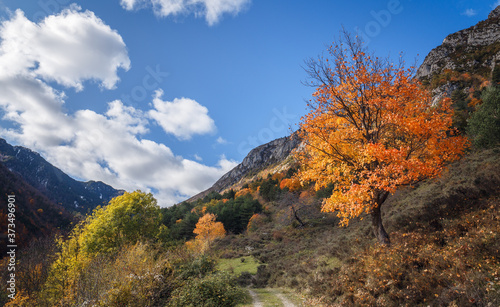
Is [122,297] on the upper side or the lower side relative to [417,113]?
lower

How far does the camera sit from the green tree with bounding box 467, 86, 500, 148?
23.1 m

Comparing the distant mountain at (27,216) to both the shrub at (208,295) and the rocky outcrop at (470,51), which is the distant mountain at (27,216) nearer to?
the shrub at (208,295)

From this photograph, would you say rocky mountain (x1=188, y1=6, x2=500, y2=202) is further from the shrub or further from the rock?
the shrub

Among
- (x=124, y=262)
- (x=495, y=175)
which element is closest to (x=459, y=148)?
(x=495, y=175)

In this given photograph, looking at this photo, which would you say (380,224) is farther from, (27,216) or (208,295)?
(27,216)

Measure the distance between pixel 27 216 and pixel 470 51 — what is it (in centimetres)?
19551

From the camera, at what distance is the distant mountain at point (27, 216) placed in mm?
74062

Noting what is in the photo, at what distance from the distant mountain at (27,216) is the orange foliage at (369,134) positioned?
93273 mm

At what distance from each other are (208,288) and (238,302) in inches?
64.6

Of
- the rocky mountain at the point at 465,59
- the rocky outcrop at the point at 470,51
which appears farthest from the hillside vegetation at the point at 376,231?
the rocky outcrop at the point at 470,51

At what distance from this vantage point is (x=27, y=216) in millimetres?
92938

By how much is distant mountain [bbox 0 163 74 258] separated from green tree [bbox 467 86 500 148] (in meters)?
106

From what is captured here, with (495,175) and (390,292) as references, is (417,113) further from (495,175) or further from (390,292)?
(390,292)

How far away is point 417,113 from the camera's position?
1112cm
